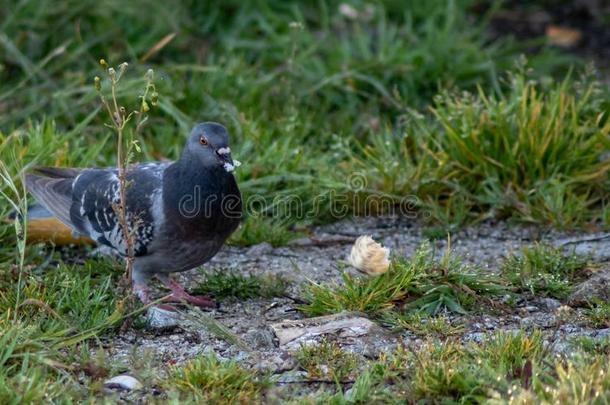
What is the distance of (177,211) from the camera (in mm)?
5102

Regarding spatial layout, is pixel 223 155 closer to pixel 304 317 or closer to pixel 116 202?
pixel 116 202

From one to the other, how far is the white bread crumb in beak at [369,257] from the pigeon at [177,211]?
0.75 meters

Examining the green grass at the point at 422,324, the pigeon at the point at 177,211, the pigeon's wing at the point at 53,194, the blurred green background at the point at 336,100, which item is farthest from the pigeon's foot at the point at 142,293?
the green grass at the point at 422,324

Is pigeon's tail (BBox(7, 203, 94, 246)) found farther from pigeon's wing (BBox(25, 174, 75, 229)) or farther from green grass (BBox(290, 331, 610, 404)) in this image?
green grass (BBox(290, 331, 610, 404))

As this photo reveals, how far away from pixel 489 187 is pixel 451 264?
1.44 meters

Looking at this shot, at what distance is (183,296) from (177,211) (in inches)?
17.0

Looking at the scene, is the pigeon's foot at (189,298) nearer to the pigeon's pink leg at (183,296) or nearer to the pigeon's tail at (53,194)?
the pigeon's pink leg at (183,296)

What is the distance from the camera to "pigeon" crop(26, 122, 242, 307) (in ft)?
16.7

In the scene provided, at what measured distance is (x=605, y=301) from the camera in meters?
4.82

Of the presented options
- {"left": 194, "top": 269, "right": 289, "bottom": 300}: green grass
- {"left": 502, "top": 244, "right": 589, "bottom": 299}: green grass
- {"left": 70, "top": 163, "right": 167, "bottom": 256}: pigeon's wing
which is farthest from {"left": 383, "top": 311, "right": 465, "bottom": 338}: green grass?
{"left": 70, "top": 163, "right": 167, "bottom": 256}: pigeon's wing

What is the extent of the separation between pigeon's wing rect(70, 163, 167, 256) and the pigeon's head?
0.27 metres

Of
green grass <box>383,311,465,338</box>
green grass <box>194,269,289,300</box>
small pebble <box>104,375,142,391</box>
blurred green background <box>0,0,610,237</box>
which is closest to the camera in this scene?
small pebble <box>104,375,142,391</box>

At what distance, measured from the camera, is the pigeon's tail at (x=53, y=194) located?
220 inches

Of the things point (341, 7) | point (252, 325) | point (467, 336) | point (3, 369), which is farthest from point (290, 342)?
point (341, 7)
